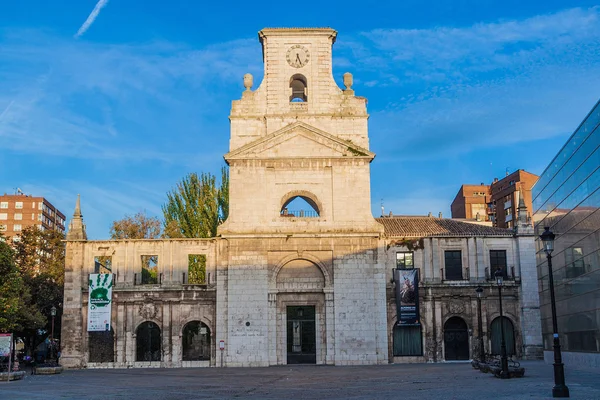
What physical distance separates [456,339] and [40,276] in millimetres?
31516

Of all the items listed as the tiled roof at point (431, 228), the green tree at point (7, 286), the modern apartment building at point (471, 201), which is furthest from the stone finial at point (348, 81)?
the modern apartment building at point (471, 201)

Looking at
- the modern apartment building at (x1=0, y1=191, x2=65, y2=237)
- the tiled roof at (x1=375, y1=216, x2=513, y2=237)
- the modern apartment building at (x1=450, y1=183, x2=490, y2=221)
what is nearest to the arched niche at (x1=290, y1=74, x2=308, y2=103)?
the tiled roof at (x1=375, y1=216, x2=513, y2=237)

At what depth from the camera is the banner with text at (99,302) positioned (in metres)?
45.1

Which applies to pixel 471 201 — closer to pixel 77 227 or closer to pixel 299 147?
pixel 299 147

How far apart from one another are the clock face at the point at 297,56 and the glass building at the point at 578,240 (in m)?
18.0

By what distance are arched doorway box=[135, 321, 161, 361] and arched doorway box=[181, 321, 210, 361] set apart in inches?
70.1

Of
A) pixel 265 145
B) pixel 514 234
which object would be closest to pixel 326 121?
pixel 265 145

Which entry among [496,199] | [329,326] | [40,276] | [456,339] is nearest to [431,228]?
[456,339]

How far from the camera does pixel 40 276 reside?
178 ft

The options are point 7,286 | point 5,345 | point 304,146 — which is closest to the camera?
point 5,345

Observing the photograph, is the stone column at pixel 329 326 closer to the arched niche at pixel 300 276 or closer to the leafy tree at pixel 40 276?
the arched niche at pixel 300 276

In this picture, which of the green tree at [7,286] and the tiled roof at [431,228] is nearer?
the green tree at [7,286]

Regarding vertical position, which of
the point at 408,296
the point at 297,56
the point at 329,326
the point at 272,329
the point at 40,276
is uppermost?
the point at 297,56

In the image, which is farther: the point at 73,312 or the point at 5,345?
the point at 73,312
